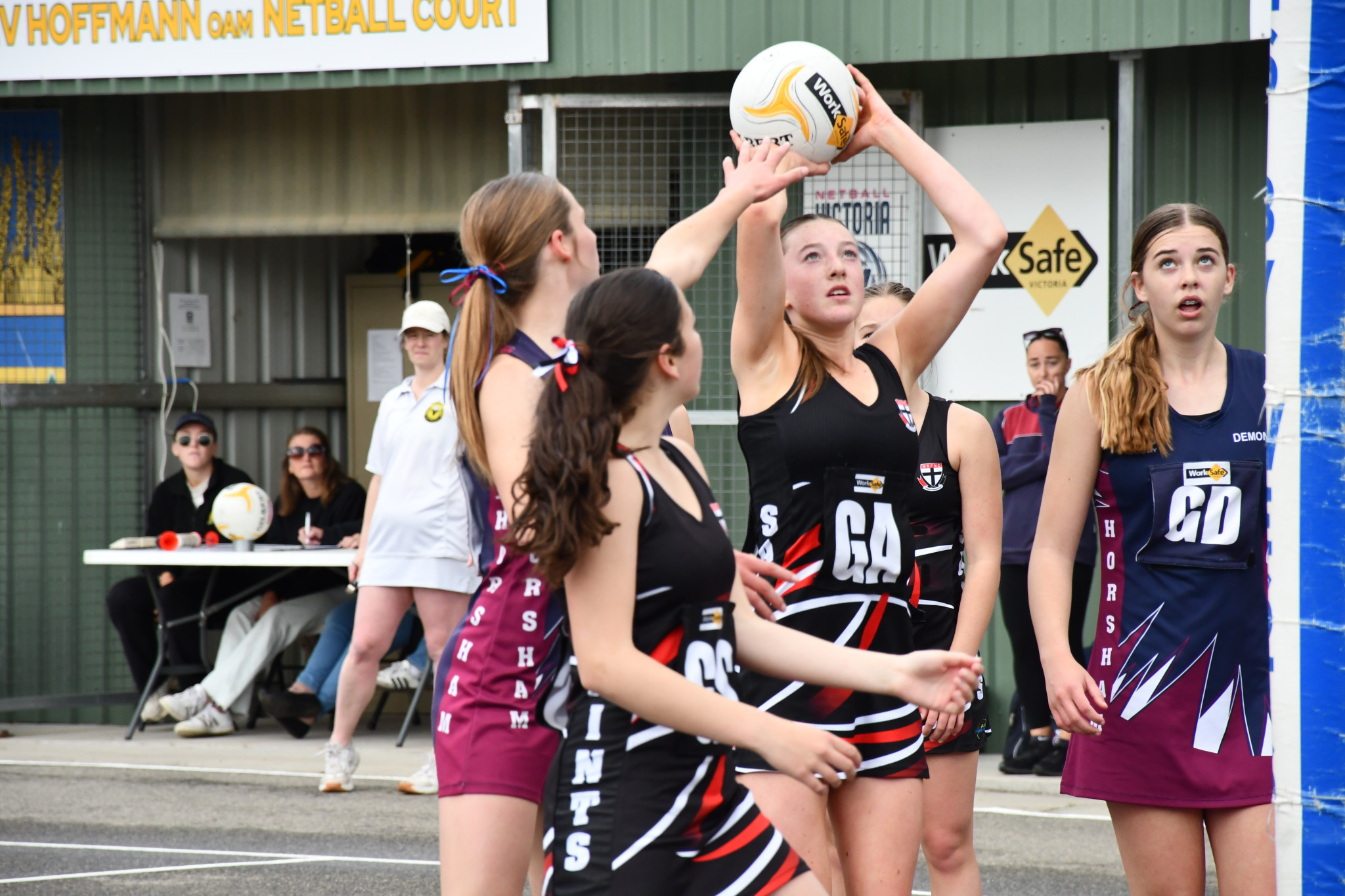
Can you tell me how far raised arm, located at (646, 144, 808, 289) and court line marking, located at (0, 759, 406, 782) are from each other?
5.31m

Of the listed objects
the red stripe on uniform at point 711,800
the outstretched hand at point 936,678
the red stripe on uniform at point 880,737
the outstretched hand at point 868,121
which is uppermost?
the outstretched hand at point 868,121


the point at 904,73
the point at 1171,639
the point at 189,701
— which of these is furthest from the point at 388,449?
the point at 1171,639

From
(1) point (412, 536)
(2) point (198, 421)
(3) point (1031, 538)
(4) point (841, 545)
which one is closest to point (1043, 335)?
(3) point (1031, 538)

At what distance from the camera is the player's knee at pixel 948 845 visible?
4.09 meters

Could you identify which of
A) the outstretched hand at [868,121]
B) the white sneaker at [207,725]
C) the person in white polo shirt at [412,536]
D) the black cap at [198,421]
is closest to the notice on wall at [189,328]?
the black cap at [198,421]

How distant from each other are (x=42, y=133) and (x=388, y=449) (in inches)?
146

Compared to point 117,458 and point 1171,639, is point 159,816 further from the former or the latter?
point 1171,639

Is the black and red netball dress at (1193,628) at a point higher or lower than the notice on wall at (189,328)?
lower

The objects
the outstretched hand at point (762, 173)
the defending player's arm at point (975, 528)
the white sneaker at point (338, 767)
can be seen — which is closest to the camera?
the outstretched hand at point (762, 173)

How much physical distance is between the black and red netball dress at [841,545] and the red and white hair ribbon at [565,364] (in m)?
1.03

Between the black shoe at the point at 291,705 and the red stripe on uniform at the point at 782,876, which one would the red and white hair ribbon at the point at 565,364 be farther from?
the black shoe at the point at 291,705

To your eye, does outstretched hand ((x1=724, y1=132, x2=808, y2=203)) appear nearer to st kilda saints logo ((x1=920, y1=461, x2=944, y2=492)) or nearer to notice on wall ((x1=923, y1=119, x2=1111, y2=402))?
st kilda saints logo ((x1=920, y1=461, x2=944, y2=492))

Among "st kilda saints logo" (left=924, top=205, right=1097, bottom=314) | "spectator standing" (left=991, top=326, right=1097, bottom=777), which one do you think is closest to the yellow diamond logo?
"st kilda saints logo" (left=924, top=205, right=1097, bottom=314)

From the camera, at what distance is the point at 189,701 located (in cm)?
920
